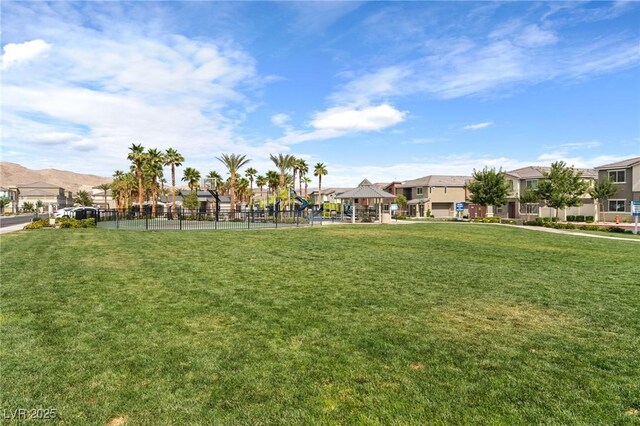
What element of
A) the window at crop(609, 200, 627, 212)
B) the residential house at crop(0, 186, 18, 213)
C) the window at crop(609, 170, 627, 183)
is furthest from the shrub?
the residential house at crop(0, 186, 18, 213)

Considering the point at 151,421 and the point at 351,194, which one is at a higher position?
the point at 351,194

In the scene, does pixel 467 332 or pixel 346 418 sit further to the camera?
pixel 467 332

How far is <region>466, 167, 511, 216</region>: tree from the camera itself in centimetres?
4897

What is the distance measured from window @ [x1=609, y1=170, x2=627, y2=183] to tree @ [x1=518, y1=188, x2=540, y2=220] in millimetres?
8508

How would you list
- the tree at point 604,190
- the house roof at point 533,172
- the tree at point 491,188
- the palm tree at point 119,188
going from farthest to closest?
1. the palm tree at point 119,188
2. the house roof at point 533,172
3. the tree at point 491,188
4. the tree at point 604,190

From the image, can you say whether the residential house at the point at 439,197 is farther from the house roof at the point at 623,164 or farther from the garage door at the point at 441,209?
the house roof at the point at 623,164

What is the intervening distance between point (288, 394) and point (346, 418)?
81 cm

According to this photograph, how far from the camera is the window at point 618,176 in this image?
1779 inches

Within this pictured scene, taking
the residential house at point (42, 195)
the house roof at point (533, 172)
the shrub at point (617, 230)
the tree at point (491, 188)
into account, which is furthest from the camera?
the residential house at point (42, 195)

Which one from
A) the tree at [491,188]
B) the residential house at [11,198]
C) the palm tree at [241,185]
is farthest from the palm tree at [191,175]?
the tree at [491,188]

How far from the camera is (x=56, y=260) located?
13.4 m

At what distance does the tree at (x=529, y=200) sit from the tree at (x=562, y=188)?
119 inches

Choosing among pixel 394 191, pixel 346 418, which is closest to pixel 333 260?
pixel 346 418

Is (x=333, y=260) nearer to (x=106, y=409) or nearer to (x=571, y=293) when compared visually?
(x=571, y=293)
